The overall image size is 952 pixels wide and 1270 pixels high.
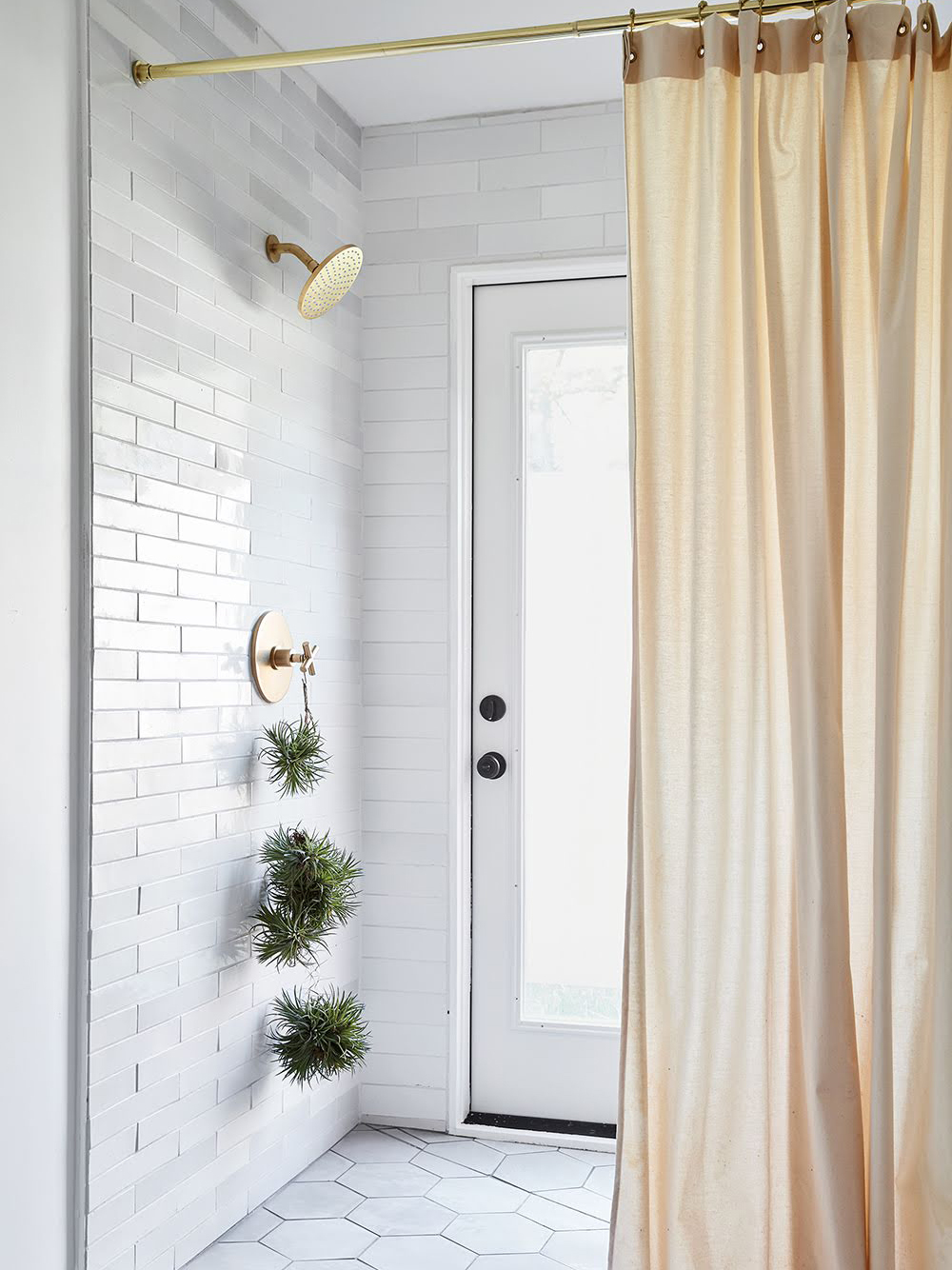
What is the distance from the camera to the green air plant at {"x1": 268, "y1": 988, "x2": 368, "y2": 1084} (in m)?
2.35

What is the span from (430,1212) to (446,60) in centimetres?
242

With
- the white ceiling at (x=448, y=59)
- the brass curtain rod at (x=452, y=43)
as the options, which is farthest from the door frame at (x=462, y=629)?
the brass curtain rod at (x=452, y=43)

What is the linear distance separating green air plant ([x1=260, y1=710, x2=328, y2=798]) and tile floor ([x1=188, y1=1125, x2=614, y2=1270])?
83cm

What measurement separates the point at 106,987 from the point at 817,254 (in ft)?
5.08

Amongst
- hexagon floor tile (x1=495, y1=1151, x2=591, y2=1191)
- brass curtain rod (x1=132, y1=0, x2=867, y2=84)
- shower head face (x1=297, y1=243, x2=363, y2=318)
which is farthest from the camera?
hexagon floor tile (x1=495, y1=1151, x2=591, y2=1191)

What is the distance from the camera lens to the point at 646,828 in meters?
1.77

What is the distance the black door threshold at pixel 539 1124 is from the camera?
9.11 feet

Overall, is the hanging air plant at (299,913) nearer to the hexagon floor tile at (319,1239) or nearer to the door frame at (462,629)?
the hexagon floor tile at (319,1239)

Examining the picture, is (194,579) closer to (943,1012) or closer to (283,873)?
(283,873)

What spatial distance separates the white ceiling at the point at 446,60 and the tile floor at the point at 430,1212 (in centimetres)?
229

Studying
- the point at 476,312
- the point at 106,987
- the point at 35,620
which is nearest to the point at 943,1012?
the point at 106,987

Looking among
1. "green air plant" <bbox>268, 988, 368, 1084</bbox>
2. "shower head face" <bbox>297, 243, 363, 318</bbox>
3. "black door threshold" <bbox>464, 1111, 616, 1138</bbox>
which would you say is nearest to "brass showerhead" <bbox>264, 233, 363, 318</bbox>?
"shower head face" <bbox>297, 243, 363, 318</bbox>

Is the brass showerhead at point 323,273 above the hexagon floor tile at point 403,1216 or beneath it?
above

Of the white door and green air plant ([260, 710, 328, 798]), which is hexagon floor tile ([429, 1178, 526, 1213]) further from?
green air plant ([260, 710, 328, 798])
